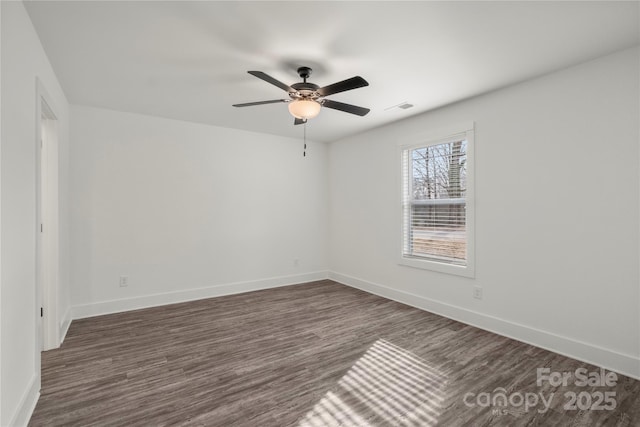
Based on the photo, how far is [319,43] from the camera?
2.36m

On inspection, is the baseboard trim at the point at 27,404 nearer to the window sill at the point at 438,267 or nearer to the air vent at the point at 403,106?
the window sill at the point at 438,267

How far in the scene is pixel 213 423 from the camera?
191 centimetres

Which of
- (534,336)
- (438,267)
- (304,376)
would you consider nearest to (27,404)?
(304,376)

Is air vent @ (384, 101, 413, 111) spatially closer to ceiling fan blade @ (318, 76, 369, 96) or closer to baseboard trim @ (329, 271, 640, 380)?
ceiling fan blade @ (318, 76, 369, 96)

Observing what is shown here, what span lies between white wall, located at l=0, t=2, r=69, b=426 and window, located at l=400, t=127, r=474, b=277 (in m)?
3.93

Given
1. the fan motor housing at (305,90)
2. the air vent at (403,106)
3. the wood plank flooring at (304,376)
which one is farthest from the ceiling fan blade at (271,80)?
the wood plank flooring at (304,376)

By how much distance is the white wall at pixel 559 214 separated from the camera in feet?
8.11

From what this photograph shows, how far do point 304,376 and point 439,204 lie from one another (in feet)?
8.95

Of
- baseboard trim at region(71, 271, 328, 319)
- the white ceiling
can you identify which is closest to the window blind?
the white ceiling

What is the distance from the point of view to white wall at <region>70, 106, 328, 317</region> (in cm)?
385

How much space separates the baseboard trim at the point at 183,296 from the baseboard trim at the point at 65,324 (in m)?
0.19

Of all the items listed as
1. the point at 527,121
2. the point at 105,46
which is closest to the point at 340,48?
the point at 105,46

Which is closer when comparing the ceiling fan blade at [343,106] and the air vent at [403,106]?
the ceiling fan blade at [343,106]

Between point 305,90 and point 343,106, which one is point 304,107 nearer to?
point 305,90
